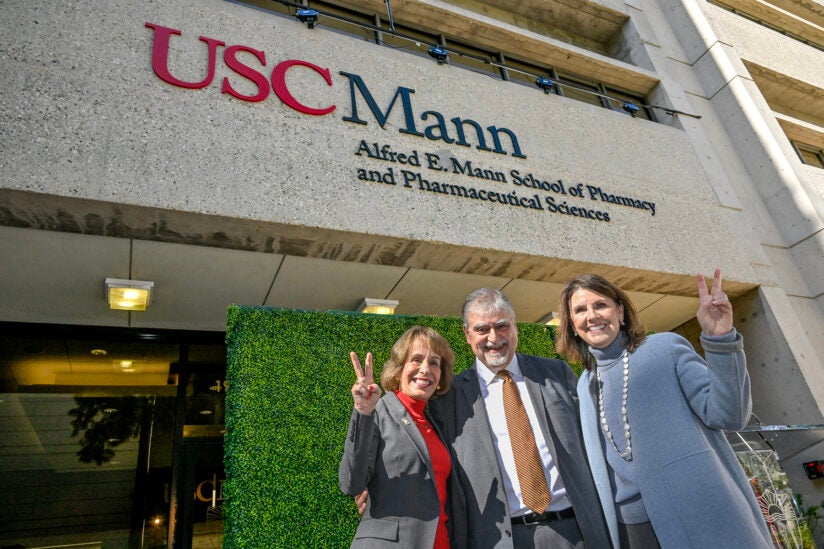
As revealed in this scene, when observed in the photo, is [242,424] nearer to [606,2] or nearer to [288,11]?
[288,11]

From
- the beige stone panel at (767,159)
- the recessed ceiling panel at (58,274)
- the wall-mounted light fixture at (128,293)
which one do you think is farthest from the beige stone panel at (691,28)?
the recessed ceiling panel at (58,274)

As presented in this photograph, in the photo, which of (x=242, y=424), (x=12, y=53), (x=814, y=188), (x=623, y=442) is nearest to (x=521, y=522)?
(x=623, y=442)

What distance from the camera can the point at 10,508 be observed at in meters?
4.18

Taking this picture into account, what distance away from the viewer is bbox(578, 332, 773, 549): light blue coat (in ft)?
5.78

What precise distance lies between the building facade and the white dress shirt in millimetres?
2177

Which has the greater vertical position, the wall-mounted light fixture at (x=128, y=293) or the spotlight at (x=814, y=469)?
the wall-mounted light fixture at (x=128, y=293)

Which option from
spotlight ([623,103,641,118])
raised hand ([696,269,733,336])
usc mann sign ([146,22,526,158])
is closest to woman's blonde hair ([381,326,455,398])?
raised hand ([696,269,733,336])

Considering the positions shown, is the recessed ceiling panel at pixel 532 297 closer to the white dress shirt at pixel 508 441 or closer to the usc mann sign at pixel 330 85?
the usc mann sign at pixel 330 85

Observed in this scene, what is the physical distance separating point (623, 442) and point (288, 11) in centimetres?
613

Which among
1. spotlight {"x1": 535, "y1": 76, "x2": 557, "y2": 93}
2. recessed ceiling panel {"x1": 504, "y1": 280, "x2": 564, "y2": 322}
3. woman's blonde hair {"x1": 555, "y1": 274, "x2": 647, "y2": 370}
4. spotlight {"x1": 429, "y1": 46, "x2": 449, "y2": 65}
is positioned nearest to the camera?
woman's blonde hair {"x1": 555, "y1": 274, "x2": 647, "y2": 370}

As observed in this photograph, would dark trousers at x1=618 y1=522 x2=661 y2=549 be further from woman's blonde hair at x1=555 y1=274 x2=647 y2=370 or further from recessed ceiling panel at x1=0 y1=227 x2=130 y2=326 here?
recessed ceiling panel at x1=0 y1=227 x2=130 y2=326

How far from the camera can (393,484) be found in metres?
2.30

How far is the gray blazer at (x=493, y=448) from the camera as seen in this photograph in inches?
86.1

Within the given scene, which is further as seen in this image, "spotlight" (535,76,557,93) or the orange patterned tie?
"spotlight" (535,76,557,93)
